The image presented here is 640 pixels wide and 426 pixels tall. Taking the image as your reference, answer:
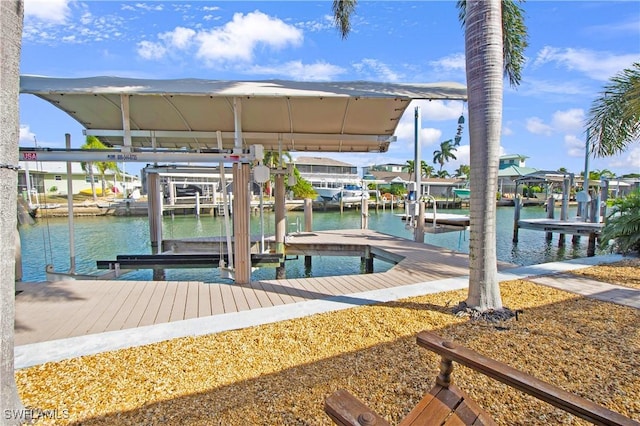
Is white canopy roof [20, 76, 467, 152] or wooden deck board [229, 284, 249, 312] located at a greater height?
white canopy roof [20, 76, 467, 152]

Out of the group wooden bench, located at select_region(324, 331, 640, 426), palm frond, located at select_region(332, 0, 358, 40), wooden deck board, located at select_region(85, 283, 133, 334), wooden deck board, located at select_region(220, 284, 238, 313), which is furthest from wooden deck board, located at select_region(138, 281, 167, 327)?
palm frond, located at select_region(332, 0, 358, 40)

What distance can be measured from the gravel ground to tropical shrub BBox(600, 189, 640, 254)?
5.52 meters

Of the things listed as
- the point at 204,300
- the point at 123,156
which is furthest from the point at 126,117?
the point at 204,300

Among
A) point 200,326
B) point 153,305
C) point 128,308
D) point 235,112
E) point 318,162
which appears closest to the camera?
point 200,326

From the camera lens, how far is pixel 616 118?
871 cm

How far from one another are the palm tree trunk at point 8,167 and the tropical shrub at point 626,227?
1156cm

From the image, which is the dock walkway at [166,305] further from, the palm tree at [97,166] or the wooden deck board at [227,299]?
the palm tree at [97,166]

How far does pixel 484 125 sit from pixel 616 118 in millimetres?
7978

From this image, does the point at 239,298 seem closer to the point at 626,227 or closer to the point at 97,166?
the point at 626,227

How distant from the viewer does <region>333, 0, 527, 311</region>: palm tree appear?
3.85m

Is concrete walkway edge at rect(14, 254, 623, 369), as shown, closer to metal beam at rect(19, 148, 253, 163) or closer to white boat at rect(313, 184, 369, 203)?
metal beam at rect(19, 148, 253, 163)

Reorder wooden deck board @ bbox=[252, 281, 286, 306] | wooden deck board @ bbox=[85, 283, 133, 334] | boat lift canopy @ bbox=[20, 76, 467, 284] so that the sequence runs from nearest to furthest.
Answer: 1. wooden deck board @ bbox=[85, 283, 133, 334]
2. wooden deck board @ bbox=[252, 281, 286, 306]
3. boat lift canopy @ bbox=[20, 76, 467, 284]

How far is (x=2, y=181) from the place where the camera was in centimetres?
190

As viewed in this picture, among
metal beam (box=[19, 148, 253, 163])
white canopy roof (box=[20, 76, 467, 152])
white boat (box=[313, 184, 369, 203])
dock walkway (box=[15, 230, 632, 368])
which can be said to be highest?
white canopy roof (box=[20, 76, 467, 152])
